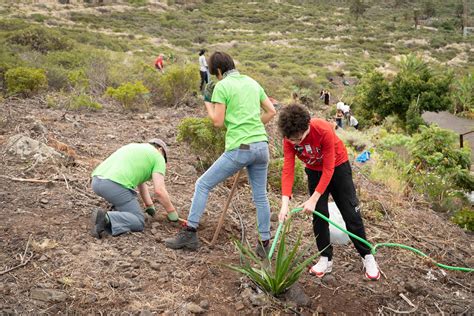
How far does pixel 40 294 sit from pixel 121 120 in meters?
5.46

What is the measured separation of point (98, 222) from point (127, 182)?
1.37 ft

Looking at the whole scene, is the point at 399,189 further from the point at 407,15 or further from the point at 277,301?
the point at 407,15

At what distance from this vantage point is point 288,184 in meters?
3.66

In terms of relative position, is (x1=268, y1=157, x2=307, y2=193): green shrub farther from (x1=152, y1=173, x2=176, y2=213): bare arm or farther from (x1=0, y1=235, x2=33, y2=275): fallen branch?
(x1=0, y1=235, x2=33, y2=275): fallen branch

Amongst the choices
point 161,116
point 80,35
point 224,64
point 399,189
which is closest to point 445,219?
point 399,189

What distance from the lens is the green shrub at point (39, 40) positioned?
1739 cm

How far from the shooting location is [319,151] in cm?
355

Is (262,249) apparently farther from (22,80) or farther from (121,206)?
(22,80)

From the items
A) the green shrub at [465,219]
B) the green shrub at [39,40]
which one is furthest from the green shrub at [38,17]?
the green shrub at [465,219]

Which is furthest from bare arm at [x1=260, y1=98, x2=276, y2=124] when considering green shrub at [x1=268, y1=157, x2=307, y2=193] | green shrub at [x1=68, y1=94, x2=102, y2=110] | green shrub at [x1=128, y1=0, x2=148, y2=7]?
green shrub at [x1=128, y1=0, x2=148, y2=7]

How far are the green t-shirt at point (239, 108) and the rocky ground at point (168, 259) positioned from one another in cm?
98

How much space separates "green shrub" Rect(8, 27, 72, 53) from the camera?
17.4 metres

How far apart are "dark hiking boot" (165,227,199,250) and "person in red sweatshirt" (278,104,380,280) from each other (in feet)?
2.84

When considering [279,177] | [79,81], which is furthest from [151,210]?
[79,81]
